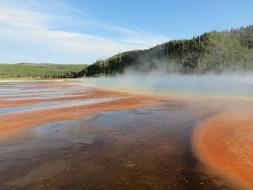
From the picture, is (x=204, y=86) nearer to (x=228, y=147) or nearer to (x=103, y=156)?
(x=228, y=147)

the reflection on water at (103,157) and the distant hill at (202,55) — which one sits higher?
the distant hill at (202,55)

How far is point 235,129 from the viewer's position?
10758 millimetres

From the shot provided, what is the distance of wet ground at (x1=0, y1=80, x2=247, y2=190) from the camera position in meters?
6.26

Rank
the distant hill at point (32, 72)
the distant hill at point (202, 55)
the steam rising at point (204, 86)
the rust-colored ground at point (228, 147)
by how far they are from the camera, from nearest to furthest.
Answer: the rust-colored ground at point (228, 147)
the steam rising at point (204, 86)
the distant hill at point (202, 55)
the distant hill at point (32, 72)

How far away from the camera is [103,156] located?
8062 millimetres

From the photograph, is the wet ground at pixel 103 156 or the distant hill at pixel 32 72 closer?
the wet ground at pixel 103 156

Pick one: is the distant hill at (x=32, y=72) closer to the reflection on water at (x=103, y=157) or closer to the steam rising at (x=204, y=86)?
the steam rising at (x=204, y=86)

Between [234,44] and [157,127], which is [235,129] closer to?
[157,127]

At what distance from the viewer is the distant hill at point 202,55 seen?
178 feet

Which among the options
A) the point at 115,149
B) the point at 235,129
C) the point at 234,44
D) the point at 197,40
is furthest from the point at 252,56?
the point at 115,149

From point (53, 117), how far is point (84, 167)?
7.66m

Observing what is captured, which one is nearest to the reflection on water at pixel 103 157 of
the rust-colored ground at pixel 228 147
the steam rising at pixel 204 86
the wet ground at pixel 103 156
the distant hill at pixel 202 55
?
the wet ground at pixel 103 156

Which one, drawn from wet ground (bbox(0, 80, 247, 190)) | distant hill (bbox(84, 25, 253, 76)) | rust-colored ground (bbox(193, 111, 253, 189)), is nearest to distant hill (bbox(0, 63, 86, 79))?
distant hill (bbox(84, 25, 253, 76))

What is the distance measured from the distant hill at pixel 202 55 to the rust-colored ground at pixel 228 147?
41.2 m
